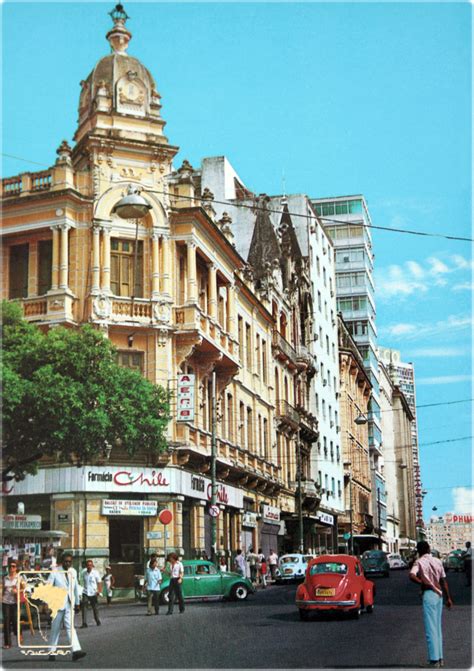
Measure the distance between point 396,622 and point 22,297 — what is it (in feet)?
68.0

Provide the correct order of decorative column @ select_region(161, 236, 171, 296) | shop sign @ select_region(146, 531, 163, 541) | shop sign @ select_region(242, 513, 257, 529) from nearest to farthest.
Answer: shop sign @ select_region(146, 531, 163, 541)
decorative column @ select_region(161, 236, 171, 296)
shop sign @ select_region(242, 513, 257, 529)

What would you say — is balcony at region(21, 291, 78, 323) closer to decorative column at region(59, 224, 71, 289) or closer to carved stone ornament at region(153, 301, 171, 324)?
decorative column at region(59, 224, 71, 289)

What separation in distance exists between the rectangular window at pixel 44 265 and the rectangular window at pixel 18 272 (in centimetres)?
58

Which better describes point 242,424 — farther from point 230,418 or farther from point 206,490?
point 206,490

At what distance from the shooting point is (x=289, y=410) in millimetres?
57469

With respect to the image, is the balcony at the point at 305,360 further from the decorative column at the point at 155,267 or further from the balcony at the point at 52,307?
the balcony at the point at 52,307

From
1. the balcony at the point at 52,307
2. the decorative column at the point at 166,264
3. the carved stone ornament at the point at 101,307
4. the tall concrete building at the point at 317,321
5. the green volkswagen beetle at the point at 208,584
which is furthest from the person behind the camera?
the tall concrete building at the point at 317,321

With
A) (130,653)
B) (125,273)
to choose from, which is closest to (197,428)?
(125,273)

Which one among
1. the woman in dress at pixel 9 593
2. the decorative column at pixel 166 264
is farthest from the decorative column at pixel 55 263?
the woman in dress at pixel 9 593

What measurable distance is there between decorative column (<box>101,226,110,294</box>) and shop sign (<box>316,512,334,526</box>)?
113 feet

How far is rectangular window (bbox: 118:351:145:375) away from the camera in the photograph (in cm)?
3566

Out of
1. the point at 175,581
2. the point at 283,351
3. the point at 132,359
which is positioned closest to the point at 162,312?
the point at 132,359

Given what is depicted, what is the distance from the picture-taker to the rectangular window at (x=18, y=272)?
120ft

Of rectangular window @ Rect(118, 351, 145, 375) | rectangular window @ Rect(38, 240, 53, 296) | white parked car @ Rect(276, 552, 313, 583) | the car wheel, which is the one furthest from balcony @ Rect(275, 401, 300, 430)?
the car wheel
